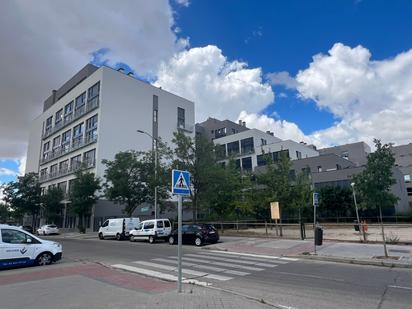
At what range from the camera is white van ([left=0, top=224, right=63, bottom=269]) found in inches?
510

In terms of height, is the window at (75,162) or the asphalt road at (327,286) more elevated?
the window at (75,162)

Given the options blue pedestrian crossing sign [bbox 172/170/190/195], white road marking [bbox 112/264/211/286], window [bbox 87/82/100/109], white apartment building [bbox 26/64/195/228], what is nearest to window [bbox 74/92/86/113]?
white apartment building [bbox 26/64/195/228]

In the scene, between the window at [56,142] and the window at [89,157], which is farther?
the window at [56,142]

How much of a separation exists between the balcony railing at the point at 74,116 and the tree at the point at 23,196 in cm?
1199

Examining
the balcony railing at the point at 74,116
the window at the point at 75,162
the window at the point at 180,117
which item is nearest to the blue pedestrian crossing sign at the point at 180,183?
the balcony railing at the point at 74,116

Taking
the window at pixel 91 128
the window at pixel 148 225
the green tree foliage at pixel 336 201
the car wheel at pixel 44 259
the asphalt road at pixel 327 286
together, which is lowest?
the asphalt road at pixel 327 286

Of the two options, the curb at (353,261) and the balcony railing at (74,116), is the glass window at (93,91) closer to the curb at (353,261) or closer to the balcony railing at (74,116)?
the balcony railing at (74,116)

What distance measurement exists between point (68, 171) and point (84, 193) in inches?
622

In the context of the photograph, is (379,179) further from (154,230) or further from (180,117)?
(180,117)

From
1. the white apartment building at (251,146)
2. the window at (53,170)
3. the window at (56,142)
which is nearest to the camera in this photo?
the window at (53,170)

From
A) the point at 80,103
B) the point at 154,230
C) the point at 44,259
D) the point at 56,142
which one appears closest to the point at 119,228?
the point at 154,230

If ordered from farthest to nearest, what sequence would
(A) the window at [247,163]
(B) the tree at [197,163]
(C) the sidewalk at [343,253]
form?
(A) the window at [247,163] < (B) the tree at [197,163] < (C) the sidewalk at [343,253]

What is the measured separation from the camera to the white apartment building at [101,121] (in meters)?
50.6

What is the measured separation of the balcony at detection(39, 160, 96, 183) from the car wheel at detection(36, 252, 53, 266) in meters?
35.6
